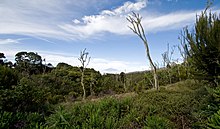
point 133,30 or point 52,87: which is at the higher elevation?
point 133,30

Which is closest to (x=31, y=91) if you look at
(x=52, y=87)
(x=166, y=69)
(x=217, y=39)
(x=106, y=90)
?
(x=217, y=39)

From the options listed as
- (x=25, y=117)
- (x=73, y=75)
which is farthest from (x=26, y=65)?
(x=25, y=117)

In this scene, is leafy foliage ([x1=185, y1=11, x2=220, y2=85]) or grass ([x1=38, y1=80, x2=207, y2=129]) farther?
leafy foliage ([x1=185, y1=11, x2=220, y2=85])

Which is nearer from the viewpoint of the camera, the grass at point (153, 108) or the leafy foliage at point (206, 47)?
the grass at point (153, 108)

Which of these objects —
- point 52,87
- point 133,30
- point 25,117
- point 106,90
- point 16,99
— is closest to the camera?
point 25,117

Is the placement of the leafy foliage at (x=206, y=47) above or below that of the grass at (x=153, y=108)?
above

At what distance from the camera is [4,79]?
30.6 feet

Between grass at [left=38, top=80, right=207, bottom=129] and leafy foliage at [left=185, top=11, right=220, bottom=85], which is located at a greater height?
leafy foliage at [left=185, top=11, right=220, bottom=85]

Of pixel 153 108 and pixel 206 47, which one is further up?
pixel 206 47

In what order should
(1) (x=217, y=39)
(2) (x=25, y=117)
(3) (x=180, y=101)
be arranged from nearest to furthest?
(2) (x=25, y=117)
(1) (x=217, y=39)
(3) (x=180, y=101)

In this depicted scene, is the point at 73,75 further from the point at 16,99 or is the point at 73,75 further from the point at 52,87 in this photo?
the point at 16,99

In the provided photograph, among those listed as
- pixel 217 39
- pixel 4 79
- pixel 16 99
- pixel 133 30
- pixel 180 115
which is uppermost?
pixel 133 30

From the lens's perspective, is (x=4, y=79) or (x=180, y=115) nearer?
(x=4, y=79)

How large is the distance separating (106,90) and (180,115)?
15.1 meters
